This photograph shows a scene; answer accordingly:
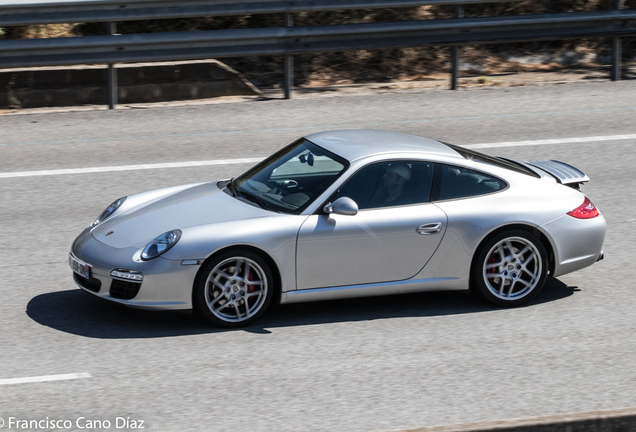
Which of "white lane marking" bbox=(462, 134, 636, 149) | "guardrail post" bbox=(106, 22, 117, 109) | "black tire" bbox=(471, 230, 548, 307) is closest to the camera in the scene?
"black tire" bbox=(471, 230, 548, 307)

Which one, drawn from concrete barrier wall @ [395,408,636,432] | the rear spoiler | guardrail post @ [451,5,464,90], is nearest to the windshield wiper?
the rear spoiler

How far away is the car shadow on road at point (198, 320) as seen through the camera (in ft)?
20.0

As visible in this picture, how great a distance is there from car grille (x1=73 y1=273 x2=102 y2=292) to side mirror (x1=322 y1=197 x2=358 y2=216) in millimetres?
1700

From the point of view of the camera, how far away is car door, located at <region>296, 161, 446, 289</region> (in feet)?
20.3

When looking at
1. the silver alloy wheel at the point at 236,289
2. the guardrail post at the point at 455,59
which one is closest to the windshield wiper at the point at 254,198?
the silver alloy wheel at the point at 236,289

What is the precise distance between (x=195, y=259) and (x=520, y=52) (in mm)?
11858

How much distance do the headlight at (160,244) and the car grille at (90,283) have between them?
0.41m

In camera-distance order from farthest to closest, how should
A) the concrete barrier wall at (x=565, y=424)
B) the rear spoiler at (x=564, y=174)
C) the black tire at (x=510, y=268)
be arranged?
1. the rear spoiler at (x=564, y=174)
2. the black tire at (x=510, y=268)
3. the concrete barrier wall at (x=565, y=424)

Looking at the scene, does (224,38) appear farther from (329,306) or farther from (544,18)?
(329,306)

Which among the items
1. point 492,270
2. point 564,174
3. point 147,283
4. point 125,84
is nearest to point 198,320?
point 147,283

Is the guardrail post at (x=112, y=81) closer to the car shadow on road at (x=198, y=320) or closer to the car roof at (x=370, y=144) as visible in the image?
the car roof at (x=370, y=144)

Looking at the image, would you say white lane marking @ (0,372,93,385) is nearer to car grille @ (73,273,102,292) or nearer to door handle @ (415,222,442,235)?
car grille @ (73,273,102,292)

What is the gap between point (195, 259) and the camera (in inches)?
234

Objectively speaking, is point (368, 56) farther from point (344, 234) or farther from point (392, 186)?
point (344, 234)
